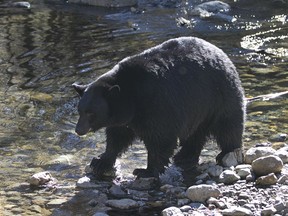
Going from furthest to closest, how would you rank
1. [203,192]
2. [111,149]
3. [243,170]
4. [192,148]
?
[192,148] < [111,149] < [243,170] < [203,192]

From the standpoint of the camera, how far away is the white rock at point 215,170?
7705 mm

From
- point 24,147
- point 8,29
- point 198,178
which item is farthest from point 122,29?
point 198,178

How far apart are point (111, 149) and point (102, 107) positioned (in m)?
0.82

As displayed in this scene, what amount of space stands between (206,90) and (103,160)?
142cm

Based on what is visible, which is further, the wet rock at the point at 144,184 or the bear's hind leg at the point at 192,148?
the bear's hind leg at the point at 192,148

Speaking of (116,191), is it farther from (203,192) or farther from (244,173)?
(244,173)

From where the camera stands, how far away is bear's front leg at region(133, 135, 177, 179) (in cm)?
750

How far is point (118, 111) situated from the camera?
7258 mm

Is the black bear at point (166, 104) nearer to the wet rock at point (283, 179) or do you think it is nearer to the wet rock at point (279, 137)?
the wet rock at point (279, 137)

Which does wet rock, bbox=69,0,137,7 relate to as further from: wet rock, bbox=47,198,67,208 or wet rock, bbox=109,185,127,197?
wet rock, bbox=47,198,67,208

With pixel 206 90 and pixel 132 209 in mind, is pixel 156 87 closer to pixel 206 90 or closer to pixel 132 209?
pixel 206 90

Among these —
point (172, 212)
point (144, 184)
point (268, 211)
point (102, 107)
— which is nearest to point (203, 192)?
point (172, 212)

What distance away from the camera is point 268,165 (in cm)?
736

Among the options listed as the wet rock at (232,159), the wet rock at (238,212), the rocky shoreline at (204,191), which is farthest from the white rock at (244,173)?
the wet rock at (238,212)
